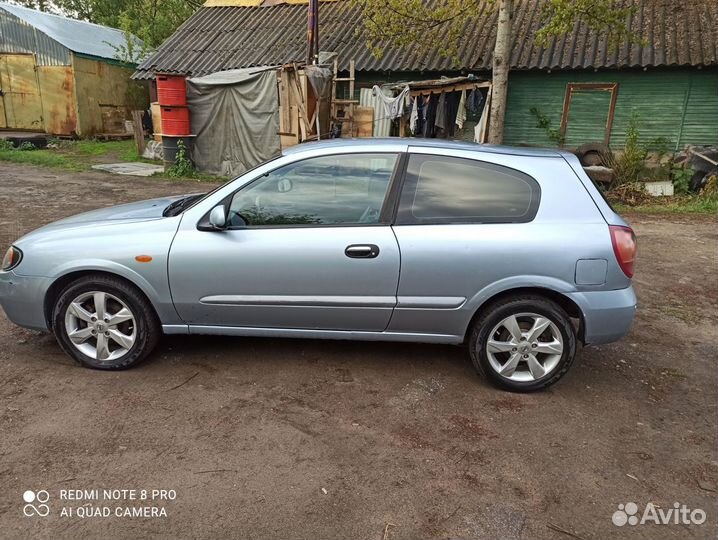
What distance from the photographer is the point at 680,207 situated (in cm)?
1002

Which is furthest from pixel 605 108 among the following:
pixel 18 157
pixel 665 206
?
pixel 18 157

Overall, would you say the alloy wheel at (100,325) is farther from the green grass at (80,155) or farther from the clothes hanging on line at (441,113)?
the green grass at (80,155)

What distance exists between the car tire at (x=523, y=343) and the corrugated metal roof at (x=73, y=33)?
720 inches

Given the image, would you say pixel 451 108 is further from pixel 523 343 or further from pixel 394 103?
pixel 523 343

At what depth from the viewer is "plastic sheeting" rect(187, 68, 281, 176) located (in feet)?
39.2

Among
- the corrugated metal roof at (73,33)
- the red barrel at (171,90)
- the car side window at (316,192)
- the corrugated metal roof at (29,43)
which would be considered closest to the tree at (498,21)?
the red barrel at (171,90)

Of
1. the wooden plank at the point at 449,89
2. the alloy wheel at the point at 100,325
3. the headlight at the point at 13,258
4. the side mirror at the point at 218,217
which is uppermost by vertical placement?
the wooden plank at the point at 449,89

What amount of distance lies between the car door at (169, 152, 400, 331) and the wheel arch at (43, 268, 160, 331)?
246mm

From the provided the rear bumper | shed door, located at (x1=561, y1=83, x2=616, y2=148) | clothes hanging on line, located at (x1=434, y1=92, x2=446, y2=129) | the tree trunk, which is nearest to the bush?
clothes hanging on line, located at (x1=434, y1=92, x2=446, y2=129)

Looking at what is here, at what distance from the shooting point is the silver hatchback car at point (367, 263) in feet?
10.5

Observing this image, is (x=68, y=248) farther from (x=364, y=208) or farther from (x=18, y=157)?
(x=18, y=157)

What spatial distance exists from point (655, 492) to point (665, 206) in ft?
30.3

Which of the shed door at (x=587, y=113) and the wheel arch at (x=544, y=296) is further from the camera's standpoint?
the shed door at (x=587, y=113)

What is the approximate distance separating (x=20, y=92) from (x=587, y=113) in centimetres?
1786
